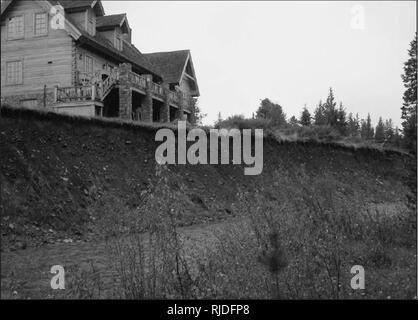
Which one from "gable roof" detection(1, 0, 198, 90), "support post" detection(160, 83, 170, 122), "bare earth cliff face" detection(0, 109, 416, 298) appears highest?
Result: "gable roof" detection(1, 0, 198, 90)

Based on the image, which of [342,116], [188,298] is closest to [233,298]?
[188,298]

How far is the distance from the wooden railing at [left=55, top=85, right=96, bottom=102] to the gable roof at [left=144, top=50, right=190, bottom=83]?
13.5 meters

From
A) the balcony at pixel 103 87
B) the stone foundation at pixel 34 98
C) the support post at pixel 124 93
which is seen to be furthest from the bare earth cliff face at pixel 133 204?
the support post at pixel 124 93

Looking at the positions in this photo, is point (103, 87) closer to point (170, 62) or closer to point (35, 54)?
point (35, 54)

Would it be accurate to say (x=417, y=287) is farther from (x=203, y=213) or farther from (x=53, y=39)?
(x=53, y=39)

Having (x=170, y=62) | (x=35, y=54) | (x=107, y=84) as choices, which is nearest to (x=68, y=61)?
(x=35, y=54)

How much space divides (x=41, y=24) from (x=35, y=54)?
158 cm

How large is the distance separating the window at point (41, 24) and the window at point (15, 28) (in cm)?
71

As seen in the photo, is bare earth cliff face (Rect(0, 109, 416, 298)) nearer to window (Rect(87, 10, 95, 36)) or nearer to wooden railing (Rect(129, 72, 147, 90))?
wooden railing (Rect(129, 72, 147, 90))

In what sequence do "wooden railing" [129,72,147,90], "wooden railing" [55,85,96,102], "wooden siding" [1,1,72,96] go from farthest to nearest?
1. "wooden railing" [129,72,147,90]
2. "wooden railing" [55,85,96,102]
3. "wooden siding" [1,1,72,96]

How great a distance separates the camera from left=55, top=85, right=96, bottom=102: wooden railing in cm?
2325

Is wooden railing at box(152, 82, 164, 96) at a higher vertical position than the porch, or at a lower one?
higher

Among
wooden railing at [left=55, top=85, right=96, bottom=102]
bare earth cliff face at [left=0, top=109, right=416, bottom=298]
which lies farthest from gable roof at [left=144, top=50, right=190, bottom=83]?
bare earth cliff face at [left=0, top=109, right=416, bottom=298]
